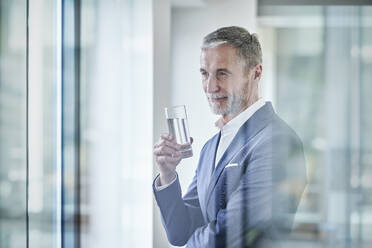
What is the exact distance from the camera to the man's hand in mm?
1955

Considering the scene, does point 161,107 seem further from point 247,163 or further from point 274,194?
point 274,194

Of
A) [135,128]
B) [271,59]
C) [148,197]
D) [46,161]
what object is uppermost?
[271,59]

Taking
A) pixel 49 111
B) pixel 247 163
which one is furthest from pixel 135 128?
pixel 247 163

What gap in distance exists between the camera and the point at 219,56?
191cm

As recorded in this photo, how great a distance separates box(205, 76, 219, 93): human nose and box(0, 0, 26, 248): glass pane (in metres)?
0.70

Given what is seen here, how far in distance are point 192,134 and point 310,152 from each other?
18.3 inches

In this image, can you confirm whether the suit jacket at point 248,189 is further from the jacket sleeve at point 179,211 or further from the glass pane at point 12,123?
the glass pane at point 12,123

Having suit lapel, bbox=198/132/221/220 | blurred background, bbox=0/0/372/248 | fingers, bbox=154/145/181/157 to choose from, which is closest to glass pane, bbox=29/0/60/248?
blurred background, bbox=0/0/372/248

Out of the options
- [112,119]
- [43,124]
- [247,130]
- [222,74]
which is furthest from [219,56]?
[43,124]

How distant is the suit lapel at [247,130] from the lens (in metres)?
1.89

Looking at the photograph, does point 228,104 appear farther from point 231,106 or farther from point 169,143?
point 169,143

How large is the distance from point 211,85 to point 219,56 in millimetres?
115

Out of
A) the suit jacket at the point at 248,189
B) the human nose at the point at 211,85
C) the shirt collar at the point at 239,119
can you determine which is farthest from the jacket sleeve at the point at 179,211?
the human nose at the point at 211,85

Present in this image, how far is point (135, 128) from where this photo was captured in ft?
6.81
